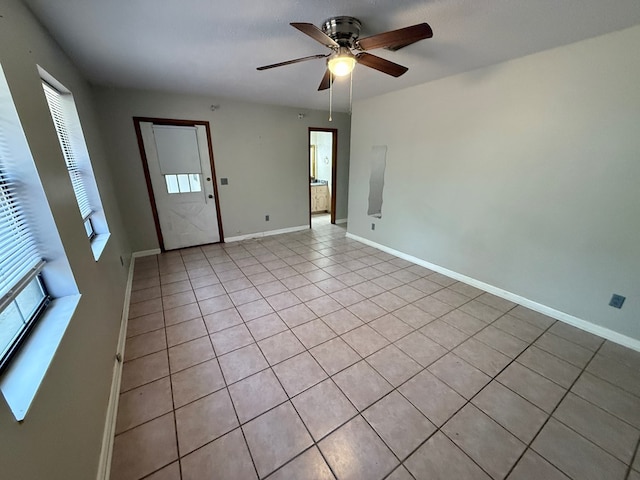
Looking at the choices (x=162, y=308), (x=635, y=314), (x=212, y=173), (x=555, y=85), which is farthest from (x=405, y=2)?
(x=212, y=173)

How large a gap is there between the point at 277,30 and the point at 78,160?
2.14 meters

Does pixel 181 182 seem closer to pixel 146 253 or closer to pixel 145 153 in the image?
pixel 145 153

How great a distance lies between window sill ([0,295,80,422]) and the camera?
773 millimetres

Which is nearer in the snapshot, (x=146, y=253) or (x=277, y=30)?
(x=277, y=30)

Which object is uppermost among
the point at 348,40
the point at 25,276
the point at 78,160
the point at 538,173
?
the point at 348,40

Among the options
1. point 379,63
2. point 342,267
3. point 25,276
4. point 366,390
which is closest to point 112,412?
point 25,276

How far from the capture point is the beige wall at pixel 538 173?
1950 millimetres

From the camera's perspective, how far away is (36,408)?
82cm

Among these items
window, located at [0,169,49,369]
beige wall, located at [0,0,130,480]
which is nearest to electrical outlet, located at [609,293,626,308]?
beige wall, located at [0,0,130,480]

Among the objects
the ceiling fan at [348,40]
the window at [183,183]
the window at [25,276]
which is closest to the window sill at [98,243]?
the window at [25,276]

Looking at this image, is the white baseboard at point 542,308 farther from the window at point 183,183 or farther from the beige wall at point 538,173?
the window at point 183,183

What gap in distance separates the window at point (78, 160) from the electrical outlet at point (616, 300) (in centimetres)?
412

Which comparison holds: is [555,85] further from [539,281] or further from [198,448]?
[198,448]

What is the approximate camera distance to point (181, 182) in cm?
398
